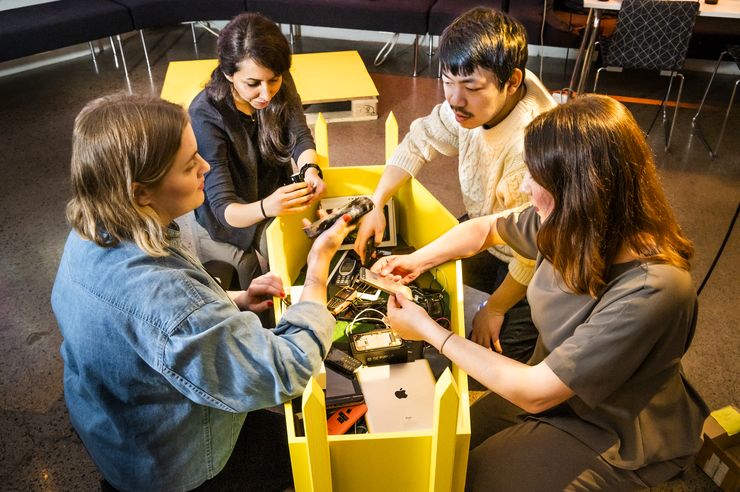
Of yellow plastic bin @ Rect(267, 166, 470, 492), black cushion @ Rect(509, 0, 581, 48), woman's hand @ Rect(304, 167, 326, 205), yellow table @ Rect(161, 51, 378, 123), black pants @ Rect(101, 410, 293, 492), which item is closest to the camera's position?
yellow plastic bin @ Rect(267, 166, 470, 492)

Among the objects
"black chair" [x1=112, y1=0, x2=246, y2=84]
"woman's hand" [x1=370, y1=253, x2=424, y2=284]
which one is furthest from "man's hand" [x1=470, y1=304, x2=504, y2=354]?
"black chair" [x1=112, y1=0, x2=246, y2=84]

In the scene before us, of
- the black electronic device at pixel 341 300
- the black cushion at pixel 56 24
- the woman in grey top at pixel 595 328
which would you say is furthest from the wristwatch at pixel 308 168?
the black cushion at pixel 56 24

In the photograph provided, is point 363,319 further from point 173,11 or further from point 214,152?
point 173,11

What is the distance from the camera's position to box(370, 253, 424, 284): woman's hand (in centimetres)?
185

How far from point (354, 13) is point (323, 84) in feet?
2.84

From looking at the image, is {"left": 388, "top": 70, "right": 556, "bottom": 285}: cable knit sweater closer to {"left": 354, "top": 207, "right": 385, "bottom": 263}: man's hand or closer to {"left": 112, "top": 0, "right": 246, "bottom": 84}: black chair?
{"left": 354, "top": 207, "right": 385, "bottom": 263}: man's hand

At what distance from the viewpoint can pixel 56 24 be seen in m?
4.28

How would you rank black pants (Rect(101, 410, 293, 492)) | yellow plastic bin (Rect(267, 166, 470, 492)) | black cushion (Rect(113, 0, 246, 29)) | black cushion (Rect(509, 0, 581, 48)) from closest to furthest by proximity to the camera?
yellow plastic bin (Rect(267, 166, 470, 492))
black pants (Rect(101, 410, 293, 492))
black cushion (Rect(509, 0, 581, 48))
black cushion (Rect(113, 0, 246, 29))

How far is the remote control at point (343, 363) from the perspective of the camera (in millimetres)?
1601

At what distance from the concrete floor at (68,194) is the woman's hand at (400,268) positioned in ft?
3.41

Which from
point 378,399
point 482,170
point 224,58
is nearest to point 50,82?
point 224,58

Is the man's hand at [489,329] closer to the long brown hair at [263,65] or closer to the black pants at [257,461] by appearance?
the black pants at [257,461]

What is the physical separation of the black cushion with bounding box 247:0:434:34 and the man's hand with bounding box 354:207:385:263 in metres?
2.97

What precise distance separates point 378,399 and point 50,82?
4.40 metres
